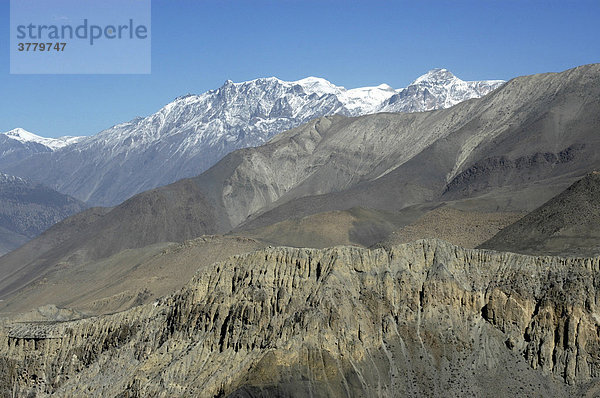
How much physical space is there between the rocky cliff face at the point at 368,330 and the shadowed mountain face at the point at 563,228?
46.9 feet

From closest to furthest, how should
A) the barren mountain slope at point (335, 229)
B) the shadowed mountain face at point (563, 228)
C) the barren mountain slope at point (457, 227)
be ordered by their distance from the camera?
the shadowed mountain face at point (563, 228), the barren mountain slope at point (457, 227), the barren mountain slope at point (335, 229)

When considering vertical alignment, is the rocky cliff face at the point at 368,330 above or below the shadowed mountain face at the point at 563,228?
below

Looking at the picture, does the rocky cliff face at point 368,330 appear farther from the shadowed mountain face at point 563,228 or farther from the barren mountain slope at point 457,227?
the barren mountain slope at point 457,227

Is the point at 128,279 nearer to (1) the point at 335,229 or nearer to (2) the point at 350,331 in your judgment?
(1) the point at 335,229

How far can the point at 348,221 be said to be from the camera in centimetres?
14725

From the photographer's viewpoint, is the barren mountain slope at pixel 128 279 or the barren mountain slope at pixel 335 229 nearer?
the barren mountain slope at pixel 128 279

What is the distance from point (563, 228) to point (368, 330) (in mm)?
31584

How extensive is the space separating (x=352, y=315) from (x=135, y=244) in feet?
A: 470

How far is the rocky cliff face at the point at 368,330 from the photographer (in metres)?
57.8

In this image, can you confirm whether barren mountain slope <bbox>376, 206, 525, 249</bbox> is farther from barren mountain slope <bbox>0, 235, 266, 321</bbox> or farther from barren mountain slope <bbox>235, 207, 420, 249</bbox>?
barren mountain slope <bbox>0, 235, 266, 321</bbox>

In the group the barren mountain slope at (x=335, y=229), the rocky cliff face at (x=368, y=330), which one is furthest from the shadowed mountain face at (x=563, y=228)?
the barren mountain slope at (x=335, y=229)

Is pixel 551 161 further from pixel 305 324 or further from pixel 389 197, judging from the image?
pixel 305 324

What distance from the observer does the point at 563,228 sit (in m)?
84.8

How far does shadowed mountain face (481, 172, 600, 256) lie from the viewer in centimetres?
8006
